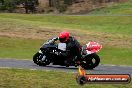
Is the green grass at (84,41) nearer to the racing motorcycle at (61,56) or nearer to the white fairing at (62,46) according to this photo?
the racing motorcycle at (61,56)

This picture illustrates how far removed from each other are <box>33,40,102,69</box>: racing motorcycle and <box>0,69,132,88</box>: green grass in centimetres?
474

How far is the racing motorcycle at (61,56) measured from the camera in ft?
66.7

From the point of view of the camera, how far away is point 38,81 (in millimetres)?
13836

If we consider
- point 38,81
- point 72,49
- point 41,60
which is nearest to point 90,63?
point 72,49

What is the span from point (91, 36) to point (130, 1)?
171 feet

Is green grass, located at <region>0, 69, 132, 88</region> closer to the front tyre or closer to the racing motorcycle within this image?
the racing motorcycle

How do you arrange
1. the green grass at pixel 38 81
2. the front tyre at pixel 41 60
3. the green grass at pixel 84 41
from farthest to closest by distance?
the green grass at pixel 84 41 < the front tyre at pixel 41 60 < the green grass at pixel 38 81

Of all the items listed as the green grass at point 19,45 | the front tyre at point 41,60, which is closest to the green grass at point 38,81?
the front tyre at point 41,60

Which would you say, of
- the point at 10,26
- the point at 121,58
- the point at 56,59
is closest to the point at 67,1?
the point at 10,26

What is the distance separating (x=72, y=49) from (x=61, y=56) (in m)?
0.71

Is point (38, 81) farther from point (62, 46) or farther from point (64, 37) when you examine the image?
point (62, 46)

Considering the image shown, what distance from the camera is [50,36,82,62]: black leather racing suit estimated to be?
20.4 m

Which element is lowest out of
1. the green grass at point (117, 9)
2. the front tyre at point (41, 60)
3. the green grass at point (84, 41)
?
the green grass at point (117, 9)

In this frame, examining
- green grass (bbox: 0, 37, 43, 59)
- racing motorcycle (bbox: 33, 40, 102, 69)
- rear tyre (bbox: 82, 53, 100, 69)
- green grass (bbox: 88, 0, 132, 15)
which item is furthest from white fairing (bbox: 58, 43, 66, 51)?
green grass (bbox: 88, 0, 132, 15)
